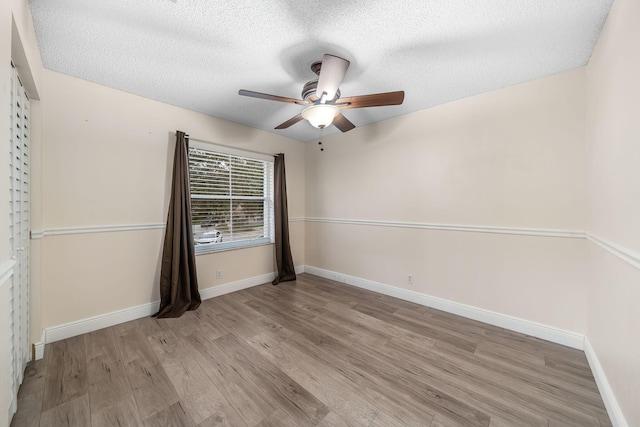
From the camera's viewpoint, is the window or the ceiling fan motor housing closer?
the ceiling fan motor housing

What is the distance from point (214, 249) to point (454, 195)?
10.0ft

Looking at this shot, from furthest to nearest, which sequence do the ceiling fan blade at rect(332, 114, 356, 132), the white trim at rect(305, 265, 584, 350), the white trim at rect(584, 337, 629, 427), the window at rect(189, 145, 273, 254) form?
1. the window at rect(189, 145, 273, 254)
2. the ceiling fan blade at rect(332, 114, 356, 132)
3. the white trim at rect(305, 265, 584, 350)
4. the white trim at rect(584, 337, 629, 427)

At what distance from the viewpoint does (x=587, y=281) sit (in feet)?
6.47

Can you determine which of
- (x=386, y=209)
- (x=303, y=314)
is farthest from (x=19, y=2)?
(x=386, y=209)

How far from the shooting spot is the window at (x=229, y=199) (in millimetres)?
3092

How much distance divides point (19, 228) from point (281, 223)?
8.53ft

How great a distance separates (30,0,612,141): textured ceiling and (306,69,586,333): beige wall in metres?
0.35

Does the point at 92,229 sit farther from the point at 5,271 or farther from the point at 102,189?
the point at 5,271

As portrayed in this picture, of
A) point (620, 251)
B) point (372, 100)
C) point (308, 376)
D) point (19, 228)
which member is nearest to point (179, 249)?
point (19, 228)

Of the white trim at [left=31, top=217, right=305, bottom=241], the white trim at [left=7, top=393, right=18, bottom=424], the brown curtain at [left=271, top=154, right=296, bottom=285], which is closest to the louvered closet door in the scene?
the white trim at [left=7, top=393, right=18, bottom=424]

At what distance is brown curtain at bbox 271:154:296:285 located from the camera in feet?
12.4

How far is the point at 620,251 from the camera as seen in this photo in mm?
1274

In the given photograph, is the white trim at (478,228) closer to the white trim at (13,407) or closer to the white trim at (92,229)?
the white trim at (92,229)

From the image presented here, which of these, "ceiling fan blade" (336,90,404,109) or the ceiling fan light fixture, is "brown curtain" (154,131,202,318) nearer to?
the ceiling fan light fixture
